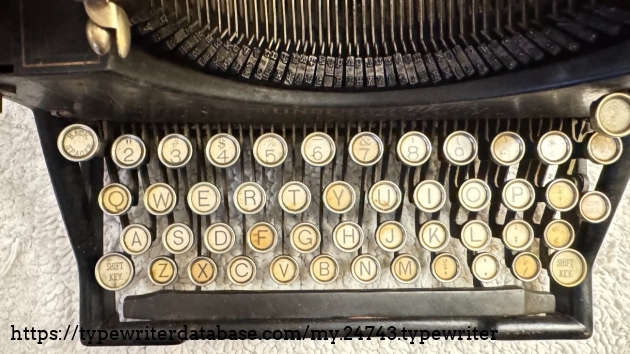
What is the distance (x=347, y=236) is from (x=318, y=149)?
202mm

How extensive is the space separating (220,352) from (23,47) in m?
0.89

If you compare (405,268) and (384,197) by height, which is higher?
(384,197)

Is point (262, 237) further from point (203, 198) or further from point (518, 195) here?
point (518, 195)

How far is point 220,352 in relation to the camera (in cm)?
143

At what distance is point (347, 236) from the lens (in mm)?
1205

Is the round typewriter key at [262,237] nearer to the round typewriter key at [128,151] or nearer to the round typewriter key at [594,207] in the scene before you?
the round typewriter key at [128,151]

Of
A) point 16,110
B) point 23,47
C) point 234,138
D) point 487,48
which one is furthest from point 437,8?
point 16,110

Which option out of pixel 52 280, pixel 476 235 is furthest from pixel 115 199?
pixel 476 235

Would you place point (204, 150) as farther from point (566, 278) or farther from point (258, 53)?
point (566, 278)

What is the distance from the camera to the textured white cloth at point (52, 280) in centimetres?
143

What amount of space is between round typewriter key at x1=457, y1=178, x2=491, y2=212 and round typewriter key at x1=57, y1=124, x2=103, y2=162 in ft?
2.48

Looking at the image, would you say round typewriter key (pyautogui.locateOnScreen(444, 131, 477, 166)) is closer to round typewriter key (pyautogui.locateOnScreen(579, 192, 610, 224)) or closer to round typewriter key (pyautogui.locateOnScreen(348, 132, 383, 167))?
round typewriter key (pyautogui.locateOnScreen(348, 132, 383, 167))

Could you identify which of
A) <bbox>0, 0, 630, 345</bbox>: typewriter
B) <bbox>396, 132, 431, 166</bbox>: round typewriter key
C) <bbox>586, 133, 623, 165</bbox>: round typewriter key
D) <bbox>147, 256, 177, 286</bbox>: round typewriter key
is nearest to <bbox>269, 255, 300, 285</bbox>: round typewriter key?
<bbox>0, 0, 630, 345</bbox>: typewriter

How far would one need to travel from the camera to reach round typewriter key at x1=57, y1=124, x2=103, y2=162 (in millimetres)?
1117
